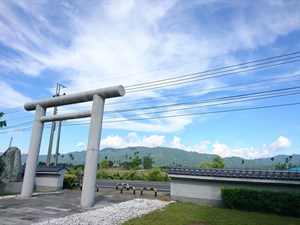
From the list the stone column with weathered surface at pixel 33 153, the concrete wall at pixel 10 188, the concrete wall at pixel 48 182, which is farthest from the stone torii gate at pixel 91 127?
the concrete wall at pixel 48 182

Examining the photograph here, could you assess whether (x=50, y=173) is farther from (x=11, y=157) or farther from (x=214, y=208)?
(x=214, y=208)

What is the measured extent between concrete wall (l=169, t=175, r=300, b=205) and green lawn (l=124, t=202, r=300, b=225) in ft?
5.67

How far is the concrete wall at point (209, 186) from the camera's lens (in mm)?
14078

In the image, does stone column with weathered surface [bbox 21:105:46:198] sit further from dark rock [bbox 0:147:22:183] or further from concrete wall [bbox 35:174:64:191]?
concrete wall [bbox 35:174:64:191]

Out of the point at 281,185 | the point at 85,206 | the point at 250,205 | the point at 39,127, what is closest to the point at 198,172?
the point at 250,205

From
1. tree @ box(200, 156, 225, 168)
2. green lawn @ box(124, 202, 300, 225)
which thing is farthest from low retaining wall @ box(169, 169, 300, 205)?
tree @ box(200, 156, 225, 168)

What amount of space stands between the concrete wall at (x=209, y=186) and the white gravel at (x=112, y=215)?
6.90 feet

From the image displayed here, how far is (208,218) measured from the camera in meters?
12.0

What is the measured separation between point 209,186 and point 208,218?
4347 mm

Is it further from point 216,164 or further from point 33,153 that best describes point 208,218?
point 216,164

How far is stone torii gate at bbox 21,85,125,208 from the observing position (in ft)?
48.8

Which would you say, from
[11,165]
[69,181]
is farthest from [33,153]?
[69,181]

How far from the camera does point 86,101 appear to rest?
→ 16.9m

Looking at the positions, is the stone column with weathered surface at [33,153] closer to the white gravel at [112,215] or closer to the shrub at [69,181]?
the shrub at [69,181]
